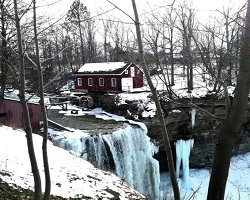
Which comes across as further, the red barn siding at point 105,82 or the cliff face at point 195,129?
the red barn siding at point 105,82

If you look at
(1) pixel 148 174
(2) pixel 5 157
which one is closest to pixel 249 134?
(1) pixel 148 174

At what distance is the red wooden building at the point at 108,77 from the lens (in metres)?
28.5

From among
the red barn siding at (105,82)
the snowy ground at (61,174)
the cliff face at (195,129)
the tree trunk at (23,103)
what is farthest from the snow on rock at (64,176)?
the red barn siding at (105,82)

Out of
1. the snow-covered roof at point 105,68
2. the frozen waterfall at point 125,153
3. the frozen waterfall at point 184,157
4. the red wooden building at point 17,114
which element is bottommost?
the frozen waterfall at point 184,157

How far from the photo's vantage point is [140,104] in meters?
22.2

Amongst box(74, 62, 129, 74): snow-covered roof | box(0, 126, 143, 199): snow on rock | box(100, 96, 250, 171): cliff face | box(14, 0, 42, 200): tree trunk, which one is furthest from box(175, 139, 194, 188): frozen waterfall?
box(14, 0, 42, 200): tree trunk

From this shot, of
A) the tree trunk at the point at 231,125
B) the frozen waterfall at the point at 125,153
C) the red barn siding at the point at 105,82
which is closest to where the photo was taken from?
the tree trunk at the point at 231,125

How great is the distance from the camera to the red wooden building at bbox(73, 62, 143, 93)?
2853 centimetres

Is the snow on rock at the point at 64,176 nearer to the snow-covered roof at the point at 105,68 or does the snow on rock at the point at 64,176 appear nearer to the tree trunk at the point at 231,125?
the tree trunk at the point at 231,125

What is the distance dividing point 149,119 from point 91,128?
4.56 metres

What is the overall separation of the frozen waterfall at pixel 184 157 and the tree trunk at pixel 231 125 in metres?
16.6

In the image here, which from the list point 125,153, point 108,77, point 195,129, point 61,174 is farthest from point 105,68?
point 61,174

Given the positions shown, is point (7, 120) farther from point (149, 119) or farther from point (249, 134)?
point (249, 134)

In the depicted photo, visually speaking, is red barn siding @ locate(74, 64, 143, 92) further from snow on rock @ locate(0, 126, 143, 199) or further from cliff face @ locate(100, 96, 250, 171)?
snow on rock @ locate(0, 126, 143, 199)
